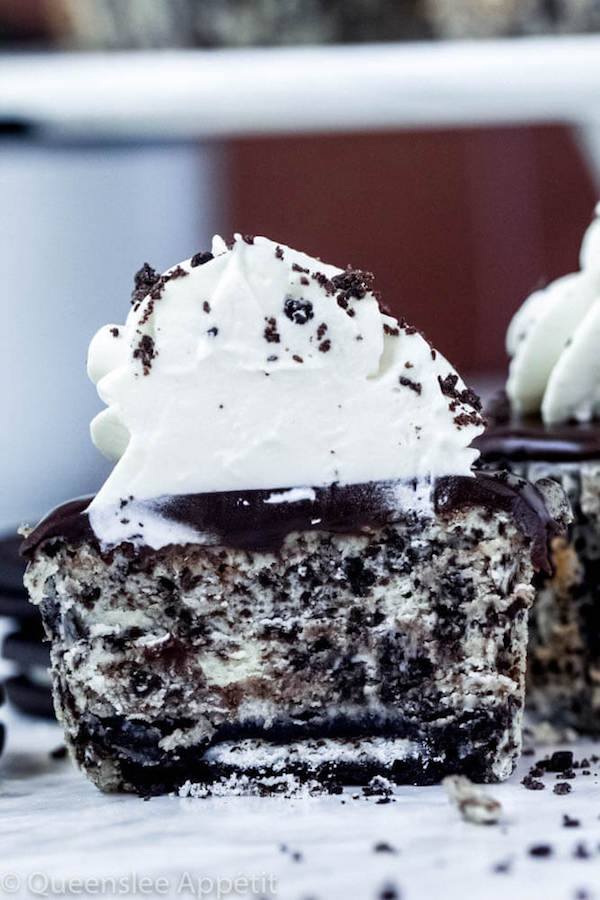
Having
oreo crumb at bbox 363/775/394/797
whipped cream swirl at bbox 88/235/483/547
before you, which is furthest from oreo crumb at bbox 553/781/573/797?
whipped cream swirl at bbox 88/235/483/547

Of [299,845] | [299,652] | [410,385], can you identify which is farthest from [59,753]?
[410,385]

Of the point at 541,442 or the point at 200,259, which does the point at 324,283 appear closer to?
the point at 200,259

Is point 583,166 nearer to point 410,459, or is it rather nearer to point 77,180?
point 77,180

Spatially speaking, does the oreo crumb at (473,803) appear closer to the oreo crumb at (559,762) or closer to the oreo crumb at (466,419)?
the oreo crumb at (559,762)

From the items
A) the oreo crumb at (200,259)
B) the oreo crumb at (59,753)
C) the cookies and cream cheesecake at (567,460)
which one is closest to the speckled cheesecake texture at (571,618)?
the cookies and cream cheesecake at (567,460)

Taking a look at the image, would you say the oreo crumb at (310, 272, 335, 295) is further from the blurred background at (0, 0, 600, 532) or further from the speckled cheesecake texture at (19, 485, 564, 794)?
the blurred background at (0, 0, 600, 532)
